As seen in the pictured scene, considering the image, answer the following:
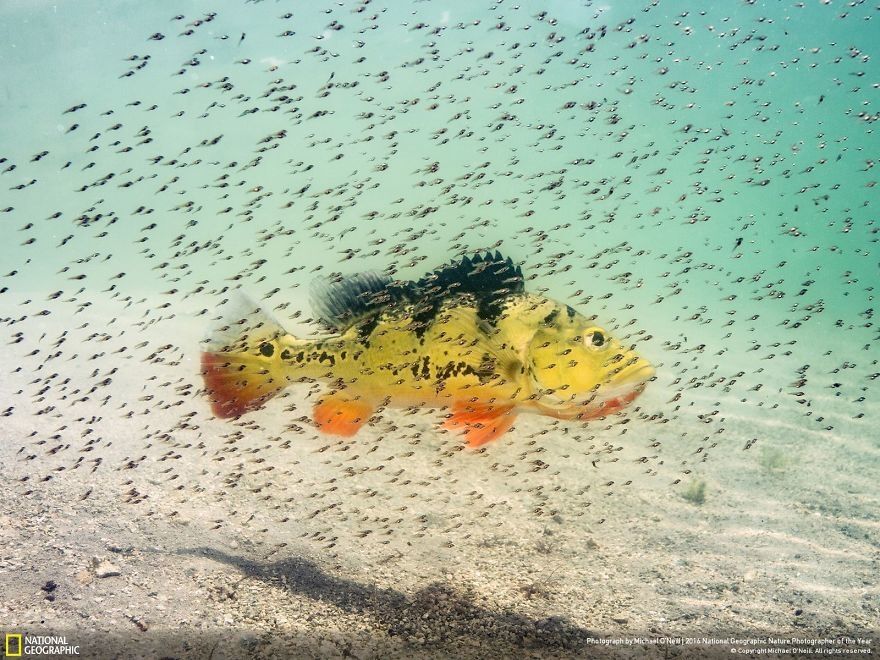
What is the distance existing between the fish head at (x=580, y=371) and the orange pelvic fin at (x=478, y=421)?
34 centimetres

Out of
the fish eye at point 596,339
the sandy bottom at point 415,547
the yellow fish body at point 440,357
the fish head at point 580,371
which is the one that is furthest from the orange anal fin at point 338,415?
the fish eye at point 596,339

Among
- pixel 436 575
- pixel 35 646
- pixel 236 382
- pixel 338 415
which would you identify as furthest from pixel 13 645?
pixel 436 575

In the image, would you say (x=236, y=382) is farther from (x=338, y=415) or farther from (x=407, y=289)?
(x=407, y=289)

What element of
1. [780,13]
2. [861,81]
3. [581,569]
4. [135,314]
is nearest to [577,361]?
[581,569]

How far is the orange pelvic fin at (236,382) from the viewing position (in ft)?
14.7

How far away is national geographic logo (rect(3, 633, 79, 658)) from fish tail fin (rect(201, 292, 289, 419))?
1.84 metres

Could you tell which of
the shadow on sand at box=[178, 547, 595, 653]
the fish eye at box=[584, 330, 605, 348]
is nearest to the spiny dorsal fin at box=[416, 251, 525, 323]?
the fish eye at box=[584, 330, 605, 348]

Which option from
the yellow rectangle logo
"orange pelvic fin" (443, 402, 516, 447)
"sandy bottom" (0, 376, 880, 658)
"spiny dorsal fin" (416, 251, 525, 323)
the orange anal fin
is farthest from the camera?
"spiny dorsal fin" (416, 251, 525, 323)

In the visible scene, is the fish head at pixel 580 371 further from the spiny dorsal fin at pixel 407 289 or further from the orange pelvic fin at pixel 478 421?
the spiny dorsal fin at pixel 407 289

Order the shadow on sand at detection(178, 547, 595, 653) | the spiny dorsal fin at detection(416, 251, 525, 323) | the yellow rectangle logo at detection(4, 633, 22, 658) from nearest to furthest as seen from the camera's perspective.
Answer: the yellow rectangle logo at detection(4, 633, 22, 658) < the shadow on sand at detection(178, 547, 595, 653) < the spiny dorsal fin at detection(416, 251, 525, 323)

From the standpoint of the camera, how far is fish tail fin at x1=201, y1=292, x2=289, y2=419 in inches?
177

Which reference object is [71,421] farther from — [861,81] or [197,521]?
[861,81]

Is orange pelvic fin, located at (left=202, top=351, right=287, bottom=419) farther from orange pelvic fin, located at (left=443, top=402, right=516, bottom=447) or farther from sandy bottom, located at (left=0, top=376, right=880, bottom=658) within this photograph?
orange pelvic fin, located at (left=443, top=402, right=516, bottom=447)

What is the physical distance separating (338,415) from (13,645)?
245 centimetres
